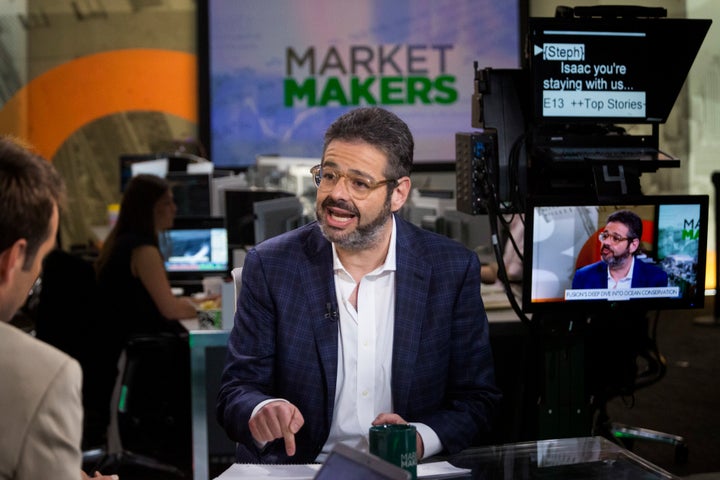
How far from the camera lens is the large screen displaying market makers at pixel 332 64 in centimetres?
887

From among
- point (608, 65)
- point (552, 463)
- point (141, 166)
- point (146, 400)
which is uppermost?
point (608, 65)

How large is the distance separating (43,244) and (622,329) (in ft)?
10.7

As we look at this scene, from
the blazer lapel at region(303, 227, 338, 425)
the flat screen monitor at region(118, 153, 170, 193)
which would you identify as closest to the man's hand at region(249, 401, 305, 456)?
the blazer lapel at region(303, 227, 338, 425)

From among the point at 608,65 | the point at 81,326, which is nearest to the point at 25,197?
the point at 608,65

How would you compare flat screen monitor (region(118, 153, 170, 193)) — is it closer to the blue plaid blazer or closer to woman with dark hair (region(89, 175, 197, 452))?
woman with dark hair (region(89, 175, 197, 452))

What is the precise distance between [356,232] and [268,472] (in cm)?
70

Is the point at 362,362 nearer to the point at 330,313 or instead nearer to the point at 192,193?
the point at 330,313

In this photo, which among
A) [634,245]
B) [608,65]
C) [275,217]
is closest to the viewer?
[634,245]

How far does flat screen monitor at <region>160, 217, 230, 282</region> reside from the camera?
5805mm

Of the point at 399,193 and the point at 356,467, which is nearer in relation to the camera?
the point at 356,467

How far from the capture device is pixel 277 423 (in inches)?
80.0

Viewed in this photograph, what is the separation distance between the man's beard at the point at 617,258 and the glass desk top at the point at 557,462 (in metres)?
0.98

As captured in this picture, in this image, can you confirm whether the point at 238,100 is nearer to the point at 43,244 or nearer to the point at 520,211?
the point at 520,211

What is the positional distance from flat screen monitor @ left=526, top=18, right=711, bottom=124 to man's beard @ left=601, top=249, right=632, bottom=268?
46 cm
